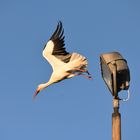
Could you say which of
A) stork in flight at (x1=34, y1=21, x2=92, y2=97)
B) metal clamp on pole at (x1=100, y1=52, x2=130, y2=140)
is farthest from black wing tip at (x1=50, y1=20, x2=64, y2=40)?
metal clamp on pole at (x1=100, y1=52, x2=130, y2=140)

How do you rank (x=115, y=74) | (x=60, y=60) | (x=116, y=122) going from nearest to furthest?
(x=116, y=122)
(x=115, y=74)
(x=60, y=60)

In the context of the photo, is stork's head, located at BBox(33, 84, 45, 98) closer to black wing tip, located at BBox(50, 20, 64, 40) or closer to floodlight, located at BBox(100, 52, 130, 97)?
black wing tip, located at BBox(50, 20, 64, 40)

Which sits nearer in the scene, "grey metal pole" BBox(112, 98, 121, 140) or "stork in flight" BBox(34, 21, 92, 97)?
"grey metal pole" BBox(112, 98, 121, 140)

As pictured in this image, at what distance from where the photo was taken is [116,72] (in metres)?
5.58

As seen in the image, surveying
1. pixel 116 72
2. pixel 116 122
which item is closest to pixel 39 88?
pixel 116 72

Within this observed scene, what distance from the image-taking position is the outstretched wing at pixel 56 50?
→ 12.7 m

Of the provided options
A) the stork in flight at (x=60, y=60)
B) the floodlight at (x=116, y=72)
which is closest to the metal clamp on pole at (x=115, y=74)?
the floodlight at (x=116, y=72)

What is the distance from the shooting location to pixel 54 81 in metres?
12.3

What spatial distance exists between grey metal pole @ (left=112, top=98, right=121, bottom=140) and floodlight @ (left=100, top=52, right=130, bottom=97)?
0.32 ft

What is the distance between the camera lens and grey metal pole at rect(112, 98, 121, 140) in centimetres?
527

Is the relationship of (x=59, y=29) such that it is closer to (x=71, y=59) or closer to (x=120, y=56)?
(x=71, y=59)

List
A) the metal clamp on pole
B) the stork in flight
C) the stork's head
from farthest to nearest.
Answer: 1. the stork's head
2. the stork in flight
3. the metal clamp on pole

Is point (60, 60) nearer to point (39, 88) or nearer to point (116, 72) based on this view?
point (39, 88)

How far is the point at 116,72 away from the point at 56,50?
7561mm
